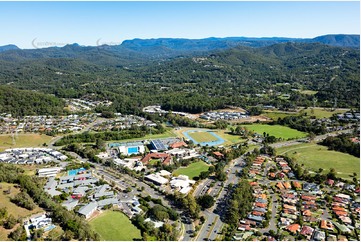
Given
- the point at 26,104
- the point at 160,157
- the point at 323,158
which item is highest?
the point at 26,104

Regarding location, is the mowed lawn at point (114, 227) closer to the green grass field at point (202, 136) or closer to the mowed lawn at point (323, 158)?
the mowed lawn at point (323, 158)

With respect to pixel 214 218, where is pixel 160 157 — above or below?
below

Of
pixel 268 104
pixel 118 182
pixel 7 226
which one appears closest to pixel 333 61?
pixel 268 104

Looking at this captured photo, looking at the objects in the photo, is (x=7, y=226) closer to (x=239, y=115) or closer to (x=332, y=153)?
(x=332, y=153)

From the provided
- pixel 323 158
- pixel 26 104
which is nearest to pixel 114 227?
pixel 323 158

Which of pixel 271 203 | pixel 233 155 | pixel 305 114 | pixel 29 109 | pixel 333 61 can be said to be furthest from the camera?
pixel 333 61

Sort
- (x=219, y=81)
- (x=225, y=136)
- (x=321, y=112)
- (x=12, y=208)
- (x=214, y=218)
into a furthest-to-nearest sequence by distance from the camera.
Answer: (x=219, y=81)
(x=321, y=112)
(x=225, y=136)
(x=214, y=218)
(x=12, y=208)

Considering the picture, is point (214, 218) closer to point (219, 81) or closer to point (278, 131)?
point (278, 131)

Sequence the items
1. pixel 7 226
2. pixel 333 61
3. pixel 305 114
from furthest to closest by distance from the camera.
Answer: pixel 333 61, pixel 305 114, pixel 7 226
